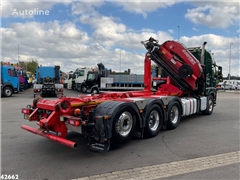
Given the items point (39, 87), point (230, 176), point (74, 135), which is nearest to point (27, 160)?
point (74, 135)

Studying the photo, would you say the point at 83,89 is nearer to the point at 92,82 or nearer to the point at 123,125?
the point at 92,82

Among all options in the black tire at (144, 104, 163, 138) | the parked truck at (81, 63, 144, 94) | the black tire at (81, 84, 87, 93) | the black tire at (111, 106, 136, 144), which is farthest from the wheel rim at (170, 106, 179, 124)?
the black tire at (81, 84, 87, 93)

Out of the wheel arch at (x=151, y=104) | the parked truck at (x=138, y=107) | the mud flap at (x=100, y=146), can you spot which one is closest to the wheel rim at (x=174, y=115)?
the parked truck at (x=138, y=107)

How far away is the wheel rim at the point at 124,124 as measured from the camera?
526 centimetres

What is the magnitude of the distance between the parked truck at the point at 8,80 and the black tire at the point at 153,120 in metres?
17.1

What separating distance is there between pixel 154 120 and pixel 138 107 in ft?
3.82

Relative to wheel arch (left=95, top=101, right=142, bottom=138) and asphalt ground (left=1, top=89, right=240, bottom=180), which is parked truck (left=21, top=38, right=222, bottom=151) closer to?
wheel arch (left=95, top=101, right=142, bottom=138)

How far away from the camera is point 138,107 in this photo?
5840mm

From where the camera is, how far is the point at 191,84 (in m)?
9.57

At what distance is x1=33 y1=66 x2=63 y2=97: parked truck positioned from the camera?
19.8 meters

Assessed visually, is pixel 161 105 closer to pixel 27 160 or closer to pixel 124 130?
pixel 124 130

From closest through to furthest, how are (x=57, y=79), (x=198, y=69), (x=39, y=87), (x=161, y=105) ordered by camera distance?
(x=161, y=105) → (x=198, y=69) → (x=39, y=87) → (x=57, y=79)

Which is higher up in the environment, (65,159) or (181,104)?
(181,104)

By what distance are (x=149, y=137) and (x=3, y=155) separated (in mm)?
3718
